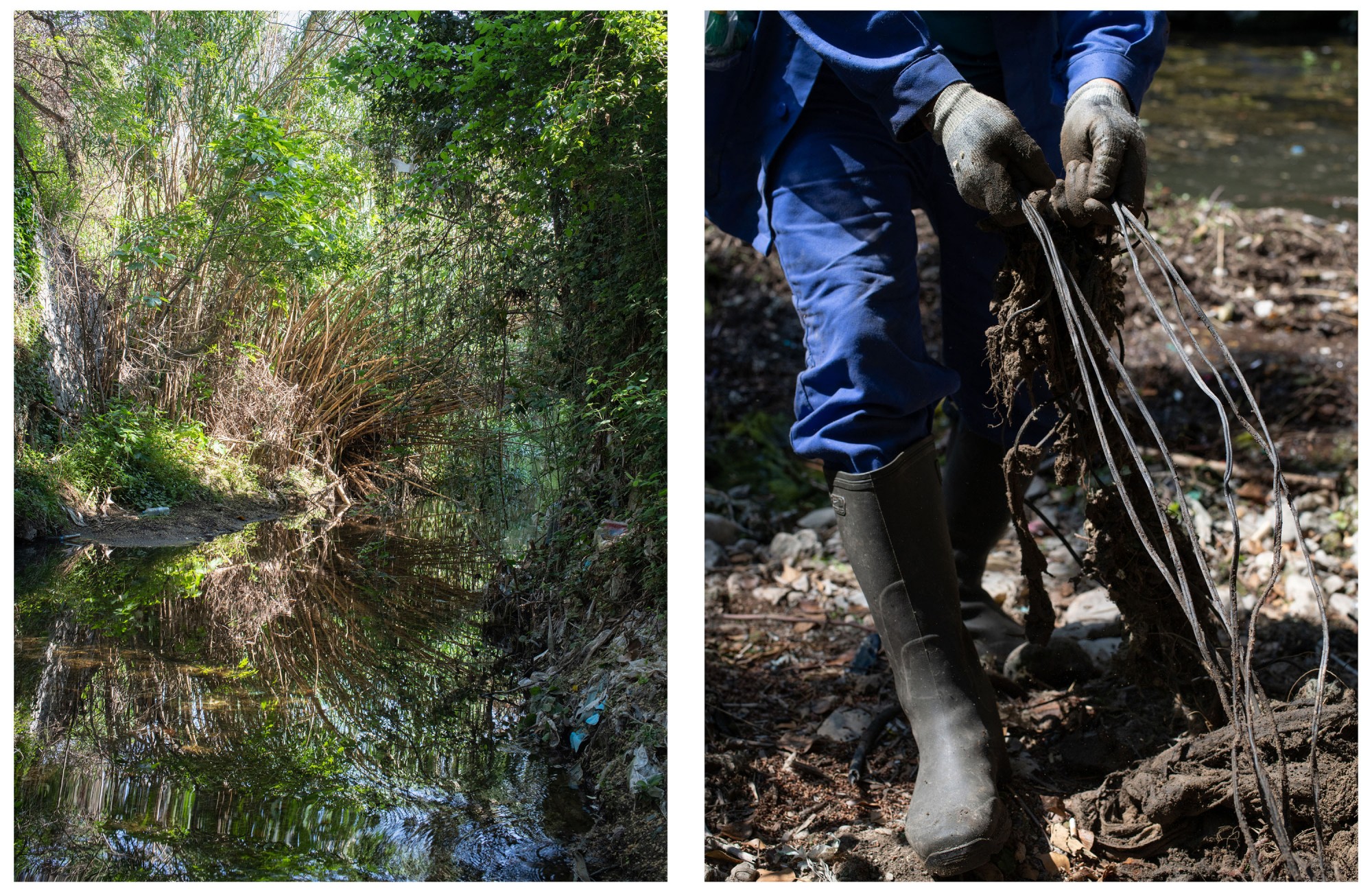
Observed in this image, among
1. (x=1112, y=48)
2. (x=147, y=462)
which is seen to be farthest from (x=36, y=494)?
(x=1112, y=48)

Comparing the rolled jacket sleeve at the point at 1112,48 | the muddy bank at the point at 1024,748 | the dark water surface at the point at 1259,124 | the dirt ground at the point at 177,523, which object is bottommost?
the muddy bank at the point at 1024,748

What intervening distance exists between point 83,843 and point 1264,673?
2315mm

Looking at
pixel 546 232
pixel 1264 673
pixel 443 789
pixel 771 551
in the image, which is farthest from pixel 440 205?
pixel 1264 673

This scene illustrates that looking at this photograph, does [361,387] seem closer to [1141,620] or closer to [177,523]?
[177,523]

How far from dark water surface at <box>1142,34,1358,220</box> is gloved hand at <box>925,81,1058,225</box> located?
3.36m

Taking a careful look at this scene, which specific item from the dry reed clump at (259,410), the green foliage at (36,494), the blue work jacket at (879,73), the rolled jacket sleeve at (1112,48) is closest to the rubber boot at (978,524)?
the blue work jacket at (879,73)

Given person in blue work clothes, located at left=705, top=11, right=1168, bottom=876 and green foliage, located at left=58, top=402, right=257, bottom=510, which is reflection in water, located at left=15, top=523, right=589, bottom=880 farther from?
person in blue work clothes, located at left=705, top=11, right=1168, bottom=876

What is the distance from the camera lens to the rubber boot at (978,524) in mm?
2244

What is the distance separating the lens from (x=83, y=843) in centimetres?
156

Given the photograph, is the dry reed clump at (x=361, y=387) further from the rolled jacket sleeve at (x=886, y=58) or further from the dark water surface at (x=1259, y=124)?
the dark water surface at (x=1259, y=124)

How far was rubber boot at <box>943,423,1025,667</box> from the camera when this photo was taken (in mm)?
2244

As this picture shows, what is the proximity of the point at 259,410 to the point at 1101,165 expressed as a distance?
4.60 ft

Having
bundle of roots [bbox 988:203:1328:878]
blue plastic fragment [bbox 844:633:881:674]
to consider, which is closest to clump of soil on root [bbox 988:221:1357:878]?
bundle of roots [bbox 988:203:1328:878]

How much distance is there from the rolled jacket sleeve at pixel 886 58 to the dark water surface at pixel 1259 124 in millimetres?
3358
